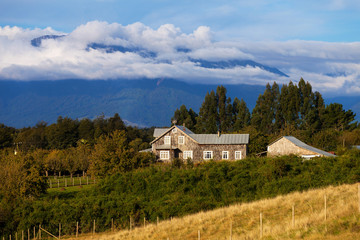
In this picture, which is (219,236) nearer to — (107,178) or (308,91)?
(107,178)

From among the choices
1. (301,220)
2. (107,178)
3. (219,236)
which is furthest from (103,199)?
(301,220)

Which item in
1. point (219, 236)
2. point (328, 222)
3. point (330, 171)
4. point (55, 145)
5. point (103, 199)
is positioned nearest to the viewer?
point (328, 222)

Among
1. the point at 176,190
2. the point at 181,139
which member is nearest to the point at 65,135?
the point at 181,139

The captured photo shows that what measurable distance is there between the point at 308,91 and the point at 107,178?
183ft

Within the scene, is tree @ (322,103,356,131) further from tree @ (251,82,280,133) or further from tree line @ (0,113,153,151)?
tree line @ (0,113,153,151)

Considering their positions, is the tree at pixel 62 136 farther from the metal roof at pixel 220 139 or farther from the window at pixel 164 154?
the metal roof at pixel 220 139

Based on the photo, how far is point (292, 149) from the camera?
60.2 m

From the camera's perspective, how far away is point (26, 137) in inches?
4055

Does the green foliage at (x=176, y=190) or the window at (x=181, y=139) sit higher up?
the window at (x=181, y=139)

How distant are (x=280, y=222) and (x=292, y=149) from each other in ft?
124

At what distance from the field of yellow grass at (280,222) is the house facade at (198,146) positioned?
2899cm

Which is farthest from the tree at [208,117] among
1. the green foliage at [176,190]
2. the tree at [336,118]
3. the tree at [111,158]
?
the tree at [111,158]

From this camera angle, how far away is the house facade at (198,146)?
62438 millimetres

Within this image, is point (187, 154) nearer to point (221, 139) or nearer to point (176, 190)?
point (221, 139)
